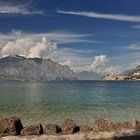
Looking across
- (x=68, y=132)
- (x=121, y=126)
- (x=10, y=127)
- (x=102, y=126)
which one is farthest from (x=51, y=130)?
(x=121, y=126)

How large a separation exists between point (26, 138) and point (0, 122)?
1.93 meters

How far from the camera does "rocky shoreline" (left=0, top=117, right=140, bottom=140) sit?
15.7 meters

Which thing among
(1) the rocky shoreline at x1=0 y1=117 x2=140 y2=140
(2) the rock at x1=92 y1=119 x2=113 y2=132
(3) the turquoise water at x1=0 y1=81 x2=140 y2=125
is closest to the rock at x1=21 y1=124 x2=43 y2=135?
(1) the rocky shoreline at x1=0 y1=117 x2=140 y2=140

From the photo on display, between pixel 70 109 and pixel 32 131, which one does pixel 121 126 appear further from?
pixel 70 109

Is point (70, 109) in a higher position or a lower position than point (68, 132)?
higher

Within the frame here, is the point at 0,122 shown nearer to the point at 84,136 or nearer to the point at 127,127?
the point at 84,136

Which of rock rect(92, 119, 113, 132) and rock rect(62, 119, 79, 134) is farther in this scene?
rock rect(92, 119, 113, 132)

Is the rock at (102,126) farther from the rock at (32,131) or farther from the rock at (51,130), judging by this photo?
the rock at (32,131)

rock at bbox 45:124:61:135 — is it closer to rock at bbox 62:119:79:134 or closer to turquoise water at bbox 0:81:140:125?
rock at bbox 62:119:79:134

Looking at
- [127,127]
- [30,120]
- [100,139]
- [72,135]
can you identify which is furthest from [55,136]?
[30,120]

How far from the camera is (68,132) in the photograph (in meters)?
17.0

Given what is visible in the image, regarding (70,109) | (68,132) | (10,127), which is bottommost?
(68,132)

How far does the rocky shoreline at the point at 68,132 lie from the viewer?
51.4 feet

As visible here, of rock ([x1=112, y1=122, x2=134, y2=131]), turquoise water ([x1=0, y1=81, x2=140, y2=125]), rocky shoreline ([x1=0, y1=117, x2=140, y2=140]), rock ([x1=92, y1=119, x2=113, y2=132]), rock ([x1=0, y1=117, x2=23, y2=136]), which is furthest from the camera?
turquoise water ([x1=0, y1=81, x2=140, y2=125])
